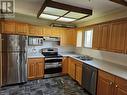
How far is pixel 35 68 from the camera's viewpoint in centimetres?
391

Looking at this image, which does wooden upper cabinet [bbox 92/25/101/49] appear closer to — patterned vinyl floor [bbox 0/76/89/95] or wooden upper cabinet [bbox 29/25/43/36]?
patterned vinyl floor [bbox 0/76/89/95]

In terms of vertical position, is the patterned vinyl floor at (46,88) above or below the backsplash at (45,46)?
below

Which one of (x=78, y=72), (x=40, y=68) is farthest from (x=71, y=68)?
(x=40, y=68)

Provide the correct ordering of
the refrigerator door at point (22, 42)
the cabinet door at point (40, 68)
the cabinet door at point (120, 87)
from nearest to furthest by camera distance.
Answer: the cabinet door at point (120, 87)
the refrigerator door at point (22, 42)
the cabinet door at point (40, 68)

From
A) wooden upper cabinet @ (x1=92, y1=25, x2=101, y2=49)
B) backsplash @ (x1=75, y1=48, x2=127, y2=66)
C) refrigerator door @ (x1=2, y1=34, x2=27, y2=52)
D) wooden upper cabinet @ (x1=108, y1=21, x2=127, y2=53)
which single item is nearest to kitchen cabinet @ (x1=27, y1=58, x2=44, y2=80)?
refrigerator door @ (x1=2, y1=34, x2=27, y2=52)

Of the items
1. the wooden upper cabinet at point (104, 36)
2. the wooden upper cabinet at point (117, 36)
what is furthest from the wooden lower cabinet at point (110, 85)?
the wooden upper cabinet at point (104, 36)

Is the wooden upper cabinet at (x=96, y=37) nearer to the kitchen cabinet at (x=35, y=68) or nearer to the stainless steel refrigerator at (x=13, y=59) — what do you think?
the kitchen cabinet at (x=35, y=68)

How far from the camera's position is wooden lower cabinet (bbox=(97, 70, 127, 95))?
201cm

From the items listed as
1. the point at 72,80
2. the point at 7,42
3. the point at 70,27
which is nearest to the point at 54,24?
the point at 70,27

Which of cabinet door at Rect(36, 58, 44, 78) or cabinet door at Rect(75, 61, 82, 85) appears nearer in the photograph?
cabinet door at Rect(75, 61, 82, 85)

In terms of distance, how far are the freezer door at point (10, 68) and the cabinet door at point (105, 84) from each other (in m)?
2.55

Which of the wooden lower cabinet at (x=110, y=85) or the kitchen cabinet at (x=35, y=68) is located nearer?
the wooden lower cabinet at (x=110, y=85)

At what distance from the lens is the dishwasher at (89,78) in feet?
9.06

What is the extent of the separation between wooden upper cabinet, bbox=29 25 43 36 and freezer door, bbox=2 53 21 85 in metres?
1.10
